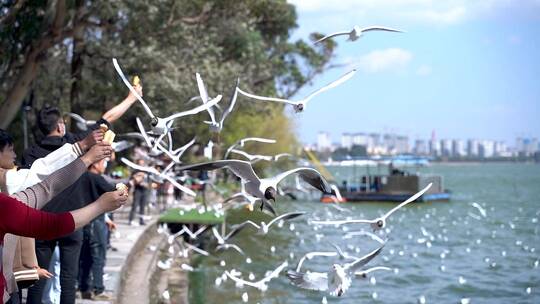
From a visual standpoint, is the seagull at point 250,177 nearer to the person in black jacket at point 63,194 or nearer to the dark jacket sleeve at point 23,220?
the person in black jacket at point 63,194

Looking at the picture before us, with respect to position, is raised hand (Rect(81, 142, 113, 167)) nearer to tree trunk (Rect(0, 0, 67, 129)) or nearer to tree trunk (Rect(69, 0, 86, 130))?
tree trunk (Rect(0, 0, 67, 129))

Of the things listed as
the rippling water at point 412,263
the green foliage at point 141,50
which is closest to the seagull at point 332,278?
the rippling water at point 412,263

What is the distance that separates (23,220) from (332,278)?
9.40 feet

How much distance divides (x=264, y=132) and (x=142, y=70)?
2982 cm

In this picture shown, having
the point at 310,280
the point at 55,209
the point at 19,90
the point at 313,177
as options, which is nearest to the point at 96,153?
the point at 313,177

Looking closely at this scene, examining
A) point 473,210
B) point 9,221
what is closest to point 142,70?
point 9,221

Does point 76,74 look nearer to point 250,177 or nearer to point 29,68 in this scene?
point 29,68

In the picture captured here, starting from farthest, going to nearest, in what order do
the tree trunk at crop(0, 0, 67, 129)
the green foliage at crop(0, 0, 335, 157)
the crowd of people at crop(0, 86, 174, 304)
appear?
the green foliage at crop(0, 0, 335, 157), the tree trunk at crop(0, 0, 67, 129), the crowd of people at crop(0, 86, 174, 304)

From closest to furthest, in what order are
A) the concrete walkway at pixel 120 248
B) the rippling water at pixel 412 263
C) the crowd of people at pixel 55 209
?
the crowd of people at pixel 55 209, the concrete walkway at pixel 120 248, the rippling water at pixel 412 263

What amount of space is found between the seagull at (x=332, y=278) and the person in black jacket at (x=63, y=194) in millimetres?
1675

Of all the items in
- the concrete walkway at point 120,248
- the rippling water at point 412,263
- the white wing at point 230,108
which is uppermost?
the white wing at point 230,108

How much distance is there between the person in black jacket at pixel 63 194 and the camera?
596cm

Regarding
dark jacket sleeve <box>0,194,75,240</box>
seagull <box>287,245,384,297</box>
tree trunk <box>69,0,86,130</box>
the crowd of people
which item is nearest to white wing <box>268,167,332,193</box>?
Answer: seagull <box>287,245,384,297</box>

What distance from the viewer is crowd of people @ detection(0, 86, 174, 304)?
A: 378 cm
